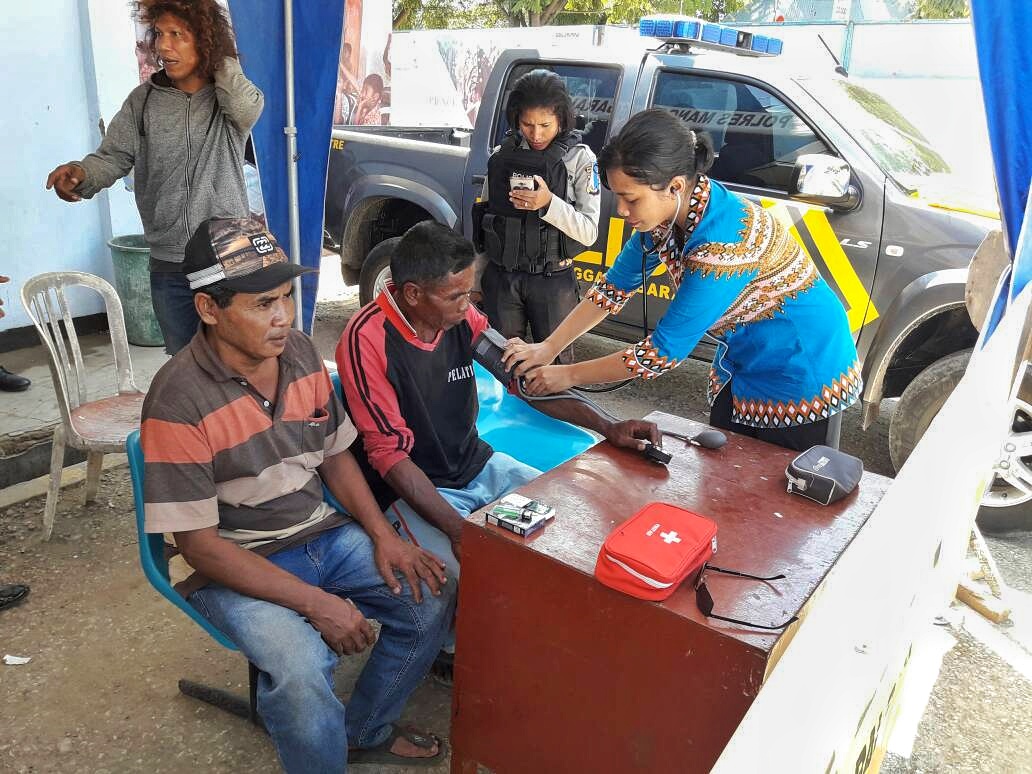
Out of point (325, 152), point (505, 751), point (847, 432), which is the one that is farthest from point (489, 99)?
point (505, 751)

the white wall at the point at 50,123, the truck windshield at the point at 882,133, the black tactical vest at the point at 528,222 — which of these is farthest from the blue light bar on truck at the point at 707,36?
the white wall at the point at 50,123

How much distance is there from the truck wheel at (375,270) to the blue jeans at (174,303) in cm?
202

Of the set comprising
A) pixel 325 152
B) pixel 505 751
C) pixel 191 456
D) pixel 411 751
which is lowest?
pixel 411 751

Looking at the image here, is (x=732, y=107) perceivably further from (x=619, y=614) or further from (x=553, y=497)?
(x=619, y=614)

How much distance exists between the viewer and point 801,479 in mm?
1950

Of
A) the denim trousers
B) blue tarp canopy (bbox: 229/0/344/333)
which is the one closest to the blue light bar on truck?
the denim trousers

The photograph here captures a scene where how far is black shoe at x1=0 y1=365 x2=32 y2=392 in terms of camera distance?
4348 mm

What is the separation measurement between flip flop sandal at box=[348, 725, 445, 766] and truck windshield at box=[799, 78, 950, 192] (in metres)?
3.21

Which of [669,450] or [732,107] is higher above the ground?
[732,107]

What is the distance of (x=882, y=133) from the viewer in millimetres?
4023

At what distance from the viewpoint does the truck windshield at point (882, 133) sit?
3.88m

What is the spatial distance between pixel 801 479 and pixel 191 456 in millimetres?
1418

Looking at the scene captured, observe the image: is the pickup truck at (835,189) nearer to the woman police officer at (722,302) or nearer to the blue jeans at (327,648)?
the woman police officer at (722,302)

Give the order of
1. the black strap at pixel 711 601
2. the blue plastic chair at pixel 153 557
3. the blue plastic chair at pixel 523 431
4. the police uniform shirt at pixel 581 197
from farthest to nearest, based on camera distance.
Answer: the police uniform shirt at pixel 581 197, the blue plastic chair at pixel 523 431, the blue plastic chair at pixel 153 557, the black strap at pixel 711 601
